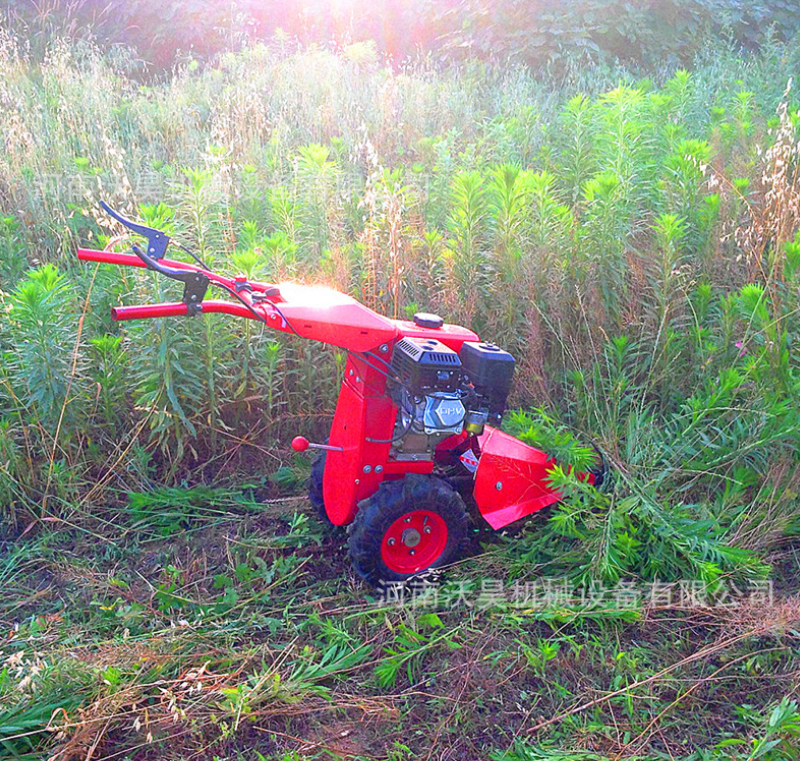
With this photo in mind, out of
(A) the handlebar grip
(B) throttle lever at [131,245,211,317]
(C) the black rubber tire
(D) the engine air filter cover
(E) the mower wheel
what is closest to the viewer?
(A) the handlebar grip

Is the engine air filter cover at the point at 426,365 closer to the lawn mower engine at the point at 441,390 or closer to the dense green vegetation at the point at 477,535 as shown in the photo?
the lawn mower engine at the point at 441,390

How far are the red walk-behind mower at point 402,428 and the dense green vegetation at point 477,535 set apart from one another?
Answer: 0.49ft

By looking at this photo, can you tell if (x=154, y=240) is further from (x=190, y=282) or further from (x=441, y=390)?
(x=441, y=390)

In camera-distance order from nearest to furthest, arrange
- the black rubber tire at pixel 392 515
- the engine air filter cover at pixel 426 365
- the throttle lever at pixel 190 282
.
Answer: the throttle lever at pixel 190 282 < the engine air filter cover at pixel 426 365 < the black rubber tire at pixel 392 515

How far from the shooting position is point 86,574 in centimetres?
277

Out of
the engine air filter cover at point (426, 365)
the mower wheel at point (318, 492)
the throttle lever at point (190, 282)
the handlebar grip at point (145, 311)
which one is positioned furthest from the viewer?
the mower wheel at point (318, 492)

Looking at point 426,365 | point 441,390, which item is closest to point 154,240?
point 426,365

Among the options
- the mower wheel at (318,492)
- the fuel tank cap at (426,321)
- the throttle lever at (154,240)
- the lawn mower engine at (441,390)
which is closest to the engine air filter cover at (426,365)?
the lawn mower engine at (441,390)

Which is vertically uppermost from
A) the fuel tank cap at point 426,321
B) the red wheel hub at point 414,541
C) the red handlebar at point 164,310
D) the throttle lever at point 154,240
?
→ the throttle lever at point 154,240

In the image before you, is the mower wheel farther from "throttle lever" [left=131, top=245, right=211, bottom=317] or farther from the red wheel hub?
"throttle lever" [left=131, top=245, right=211, bottom=317]

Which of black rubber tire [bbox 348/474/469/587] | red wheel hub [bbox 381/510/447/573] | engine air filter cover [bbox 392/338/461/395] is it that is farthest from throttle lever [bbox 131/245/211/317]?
red wheel hub [bbox 381/510/447/573]

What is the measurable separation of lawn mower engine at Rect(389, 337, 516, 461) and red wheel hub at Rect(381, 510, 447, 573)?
234 millimetres

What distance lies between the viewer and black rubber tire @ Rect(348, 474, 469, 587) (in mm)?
2615

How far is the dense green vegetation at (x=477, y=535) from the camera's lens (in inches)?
85.7
